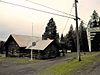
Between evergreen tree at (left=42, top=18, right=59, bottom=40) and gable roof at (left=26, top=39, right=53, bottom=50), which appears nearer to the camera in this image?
gable roof at (left=26, top=39, right=53, bottom=50)

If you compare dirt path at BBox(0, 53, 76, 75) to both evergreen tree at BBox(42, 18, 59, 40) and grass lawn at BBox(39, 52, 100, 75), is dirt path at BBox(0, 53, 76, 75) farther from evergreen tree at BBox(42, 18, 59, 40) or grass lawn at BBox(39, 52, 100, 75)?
evergreen tree at BBox(42, 18, 59, 40)

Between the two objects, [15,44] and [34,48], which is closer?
[34,48]

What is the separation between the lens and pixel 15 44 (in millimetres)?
61188

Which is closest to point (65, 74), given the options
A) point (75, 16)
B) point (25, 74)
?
point (25, 74)

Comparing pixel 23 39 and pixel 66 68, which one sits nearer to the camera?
pixel 66 68

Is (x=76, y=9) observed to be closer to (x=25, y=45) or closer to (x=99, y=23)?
(x=25, y=45)

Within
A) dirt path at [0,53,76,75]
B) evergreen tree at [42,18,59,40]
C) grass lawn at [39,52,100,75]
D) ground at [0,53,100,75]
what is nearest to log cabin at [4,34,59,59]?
ground at [0,53,100,75]

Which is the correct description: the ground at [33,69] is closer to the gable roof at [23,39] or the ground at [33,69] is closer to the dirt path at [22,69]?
the dirt path at [22,69]

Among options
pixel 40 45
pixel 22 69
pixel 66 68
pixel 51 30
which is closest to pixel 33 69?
pixel 22 69

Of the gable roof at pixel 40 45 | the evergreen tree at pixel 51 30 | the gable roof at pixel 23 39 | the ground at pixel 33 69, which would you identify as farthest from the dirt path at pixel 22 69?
the evergreen tree at pixel 51 30

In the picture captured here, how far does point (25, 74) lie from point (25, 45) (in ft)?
100

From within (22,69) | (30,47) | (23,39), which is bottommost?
(22,69)

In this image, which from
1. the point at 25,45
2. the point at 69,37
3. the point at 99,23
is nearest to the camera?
the point at 25,45

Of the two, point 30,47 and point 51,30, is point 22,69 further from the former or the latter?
point 51,30
